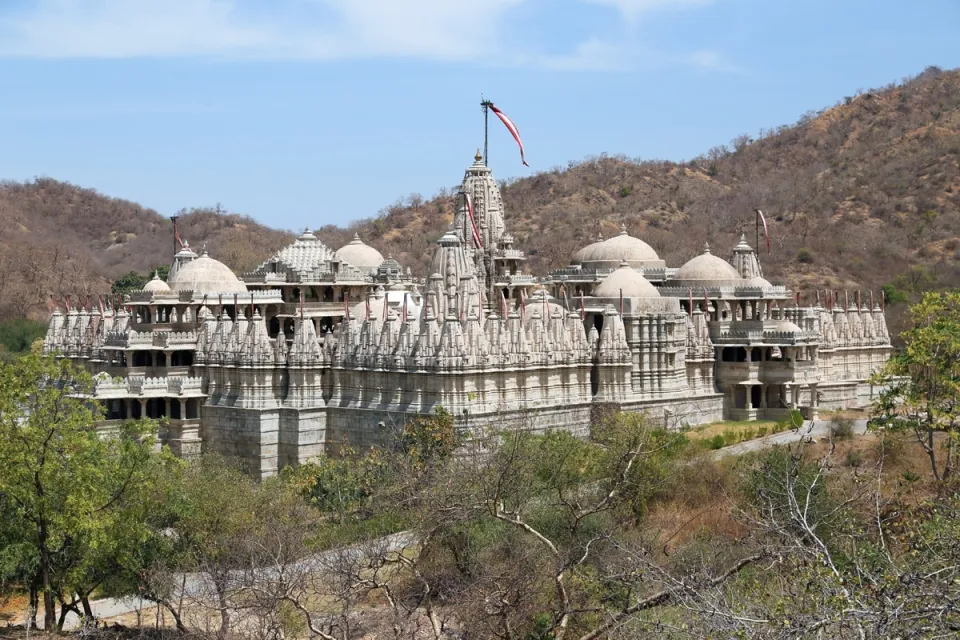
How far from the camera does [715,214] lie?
13525 cm

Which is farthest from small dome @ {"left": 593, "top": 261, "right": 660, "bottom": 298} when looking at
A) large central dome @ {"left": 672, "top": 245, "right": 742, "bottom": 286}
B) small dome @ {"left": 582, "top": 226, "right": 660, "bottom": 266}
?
small dome @ {"left": 582, "top": 226, "right": 660, "bottom": 266}

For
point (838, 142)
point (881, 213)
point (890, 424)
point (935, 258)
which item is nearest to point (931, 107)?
point (838, 142)

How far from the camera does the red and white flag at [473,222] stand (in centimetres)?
7088

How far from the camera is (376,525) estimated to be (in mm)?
47594

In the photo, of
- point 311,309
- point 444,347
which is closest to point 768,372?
point 444,347

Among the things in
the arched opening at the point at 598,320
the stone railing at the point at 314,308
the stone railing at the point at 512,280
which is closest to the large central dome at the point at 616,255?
the stone railing at the point at 512,280

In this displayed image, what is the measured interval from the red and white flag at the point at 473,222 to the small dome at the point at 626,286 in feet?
21.7

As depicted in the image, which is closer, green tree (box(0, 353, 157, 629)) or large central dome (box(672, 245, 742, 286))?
green tree (box(0, 353, 157, 629))

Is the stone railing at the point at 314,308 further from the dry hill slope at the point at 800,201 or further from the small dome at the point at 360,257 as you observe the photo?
the dry hill slope at the point at 800,201

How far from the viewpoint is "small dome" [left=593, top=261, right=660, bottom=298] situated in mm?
65250

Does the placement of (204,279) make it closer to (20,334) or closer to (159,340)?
(159,340)

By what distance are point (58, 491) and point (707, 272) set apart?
1541 inches

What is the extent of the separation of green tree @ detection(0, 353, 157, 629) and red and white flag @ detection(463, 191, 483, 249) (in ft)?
102

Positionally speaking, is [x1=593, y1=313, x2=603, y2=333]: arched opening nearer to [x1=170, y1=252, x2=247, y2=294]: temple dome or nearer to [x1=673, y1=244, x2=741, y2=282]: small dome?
[x1=673, y1=244, x2=741, y2=282]: small dome
